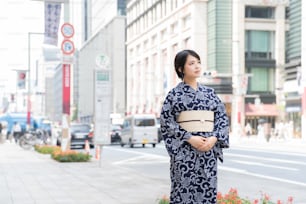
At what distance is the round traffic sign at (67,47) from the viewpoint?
19875 mm

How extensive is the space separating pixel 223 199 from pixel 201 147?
2377mm

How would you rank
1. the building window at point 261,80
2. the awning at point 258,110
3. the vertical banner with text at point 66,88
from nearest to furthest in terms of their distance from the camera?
the vertical banner with text at point 66,88 < the awning at point 258,110 < the building window at point 261,80

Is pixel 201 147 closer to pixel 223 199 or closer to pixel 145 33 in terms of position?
pixel 223 199

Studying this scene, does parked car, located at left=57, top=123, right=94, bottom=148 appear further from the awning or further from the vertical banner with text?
the awning

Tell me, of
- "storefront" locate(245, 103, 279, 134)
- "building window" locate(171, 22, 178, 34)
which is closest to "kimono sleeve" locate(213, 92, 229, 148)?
"storefront" locate(245, 103, 279, 134)

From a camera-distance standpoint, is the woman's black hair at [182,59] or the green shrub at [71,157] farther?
the green shrub at [71,157]

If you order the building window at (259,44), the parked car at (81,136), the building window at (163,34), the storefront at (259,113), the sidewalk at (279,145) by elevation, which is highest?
the building window at (163,34)

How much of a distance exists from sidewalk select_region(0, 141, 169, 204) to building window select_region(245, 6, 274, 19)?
45.0m

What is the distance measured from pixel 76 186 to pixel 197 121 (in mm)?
7199

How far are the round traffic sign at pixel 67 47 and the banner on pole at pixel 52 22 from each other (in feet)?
5.98

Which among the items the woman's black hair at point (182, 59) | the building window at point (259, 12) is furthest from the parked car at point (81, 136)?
the building window at point (259, 12)

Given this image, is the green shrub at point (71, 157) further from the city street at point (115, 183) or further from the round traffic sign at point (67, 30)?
the round traffic sign at point (67, 30)

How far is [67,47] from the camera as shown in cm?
1994

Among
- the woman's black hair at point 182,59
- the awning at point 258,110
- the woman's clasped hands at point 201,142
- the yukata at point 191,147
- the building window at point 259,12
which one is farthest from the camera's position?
the awning at point 258,110
